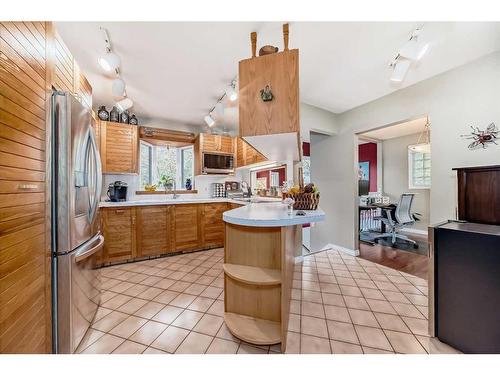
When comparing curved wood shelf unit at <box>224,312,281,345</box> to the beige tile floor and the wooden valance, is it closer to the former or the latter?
the beige tile floor

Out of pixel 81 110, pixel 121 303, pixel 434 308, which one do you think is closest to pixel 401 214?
pixel 434 308

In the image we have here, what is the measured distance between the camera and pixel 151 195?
3658 mm

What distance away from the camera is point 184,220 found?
333 cm

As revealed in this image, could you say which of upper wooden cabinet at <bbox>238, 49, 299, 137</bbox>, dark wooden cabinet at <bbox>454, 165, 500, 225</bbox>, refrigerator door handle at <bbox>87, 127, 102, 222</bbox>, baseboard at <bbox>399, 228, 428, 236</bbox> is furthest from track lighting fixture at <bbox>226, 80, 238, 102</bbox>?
baseboard at <bbox>399, 228, 428, 236</bbox>

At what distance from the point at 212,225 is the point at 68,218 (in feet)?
Answer: 7.97

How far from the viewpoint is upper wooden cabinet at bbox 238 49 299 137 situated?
1.39 meters

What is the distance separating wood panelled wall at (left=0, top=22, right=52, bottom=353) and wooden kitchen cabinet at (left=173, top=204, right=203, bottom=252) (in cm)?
208

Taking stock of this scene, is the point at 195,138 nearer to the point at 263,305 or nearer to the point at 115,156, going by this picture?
the point at 115,156

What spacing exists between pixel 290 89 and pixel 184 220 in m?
2.69

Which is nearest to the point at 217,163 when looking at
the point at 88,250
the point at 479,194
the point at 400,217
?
the point at 88,250

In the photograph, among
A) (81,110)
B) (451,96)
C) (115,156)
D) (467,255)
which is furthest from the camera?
(115,156)

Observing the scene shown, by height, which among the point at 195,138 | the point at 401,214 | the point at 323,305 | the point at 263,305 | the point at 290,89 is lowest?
the point at 323,305

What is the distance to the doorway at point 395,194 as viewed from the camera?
347cm

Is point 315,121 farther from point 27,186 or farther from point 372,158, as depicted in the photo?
point 372,158
